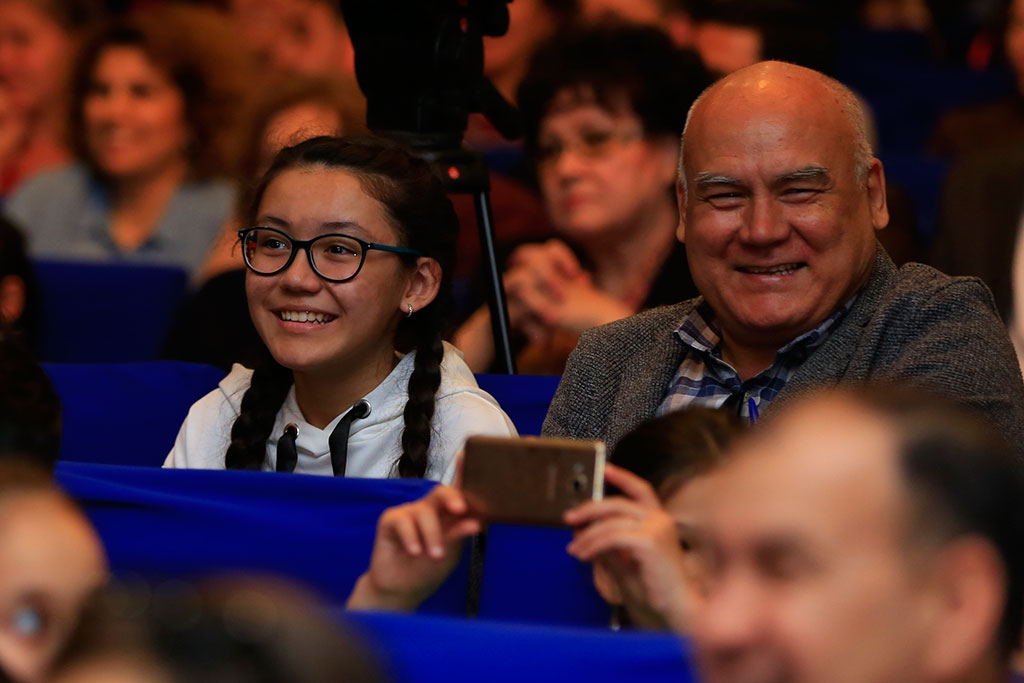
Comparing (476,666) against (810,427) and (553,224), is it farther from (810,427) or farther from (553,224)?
(553,224)

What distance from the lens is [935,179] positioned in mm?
3412

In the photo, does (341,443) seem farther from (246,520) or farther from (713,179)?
(713,179)

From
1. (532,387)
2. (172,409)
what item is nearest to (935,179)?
(532,387)

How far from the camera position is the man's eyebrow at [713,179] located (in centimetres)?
175

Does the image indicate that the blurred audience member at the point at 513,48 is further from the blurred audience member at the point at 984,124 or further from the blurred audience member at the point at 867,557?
the blurred audience member at the point at 867,557

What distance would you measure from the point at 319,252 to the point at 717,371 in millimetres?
526

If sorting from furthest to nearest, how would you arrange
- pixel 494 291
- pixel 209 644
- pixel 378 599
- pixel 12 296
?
pixel 12 296 → pixel 494 291 → pixel 378 599 → pixel 209 644

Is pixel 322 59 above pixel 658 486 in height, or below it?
above

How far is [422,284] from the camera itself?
1.94 m

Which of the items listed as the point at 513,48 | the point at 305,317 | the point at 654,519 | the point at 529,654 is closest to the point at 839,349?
the point at 654,519

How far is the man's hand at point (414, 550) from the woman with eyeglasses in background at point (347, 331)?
1.59 ft

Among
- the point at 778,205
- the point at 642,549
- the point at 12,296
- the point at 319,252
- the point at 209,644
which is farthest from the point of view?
the point at 12,296

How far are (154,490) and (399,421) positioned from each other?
493mm

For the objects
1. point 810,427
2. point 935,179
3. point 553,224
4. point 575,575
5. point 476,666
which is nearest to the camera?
point 810,427
